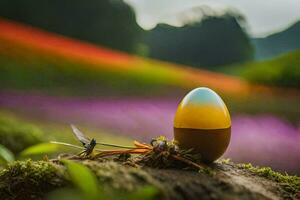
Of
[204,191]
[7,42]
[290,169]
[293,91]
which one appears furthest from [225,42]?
[204,191]

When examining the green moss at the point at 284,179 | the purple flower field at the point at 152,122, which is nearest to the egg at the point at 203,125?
the green moss at the point at 284,179

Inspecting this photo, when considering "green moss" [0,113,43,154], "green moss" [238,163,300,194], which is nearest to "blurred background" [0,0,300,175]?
"green moss" [0,113,43,154]

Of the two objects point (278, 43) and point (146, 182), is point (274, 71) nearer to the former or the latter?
point (278, 43)

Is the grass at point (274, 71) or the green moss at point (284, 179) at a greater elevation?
the grass at point (274, 71)

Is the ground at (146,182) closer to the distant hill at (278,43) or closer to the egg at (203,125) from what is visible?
the egg at (203,125)

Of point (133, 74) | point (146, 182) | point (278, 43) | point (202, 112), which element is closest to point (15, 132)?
point (133, 74)

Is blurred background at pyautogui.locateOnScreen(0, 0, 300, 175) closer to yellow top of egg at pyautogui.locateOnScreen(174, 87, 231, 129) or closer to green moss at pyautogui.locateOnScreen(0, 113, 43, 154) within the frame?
green moss at pyautogui.locateOnScreen(0, 113, 43, 154)

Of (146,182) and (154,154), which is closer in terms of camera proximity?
(146,182)
